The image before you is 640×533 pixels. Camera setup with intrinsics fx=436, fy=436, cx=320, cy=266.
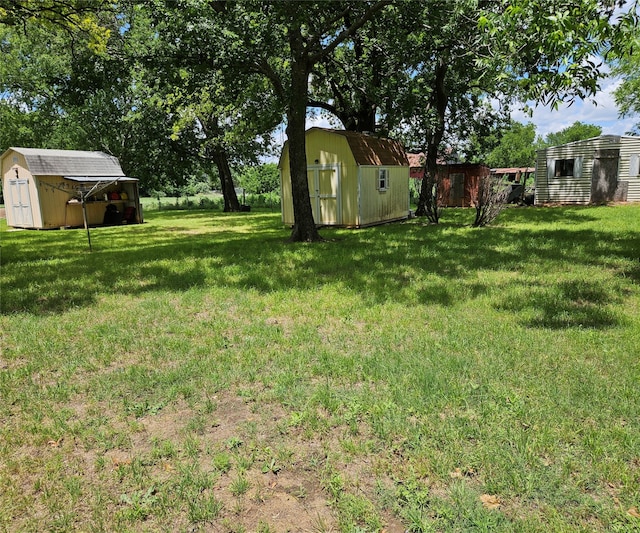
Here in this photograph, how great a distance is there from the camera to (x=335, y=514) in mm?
2293

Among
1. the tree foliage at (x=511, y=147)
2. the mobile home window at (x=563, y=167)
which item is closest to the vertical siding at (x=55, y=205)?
the mobile home window at (x=563, y=167)

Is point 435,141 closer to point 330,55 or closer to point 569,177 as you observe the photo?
point 330,55

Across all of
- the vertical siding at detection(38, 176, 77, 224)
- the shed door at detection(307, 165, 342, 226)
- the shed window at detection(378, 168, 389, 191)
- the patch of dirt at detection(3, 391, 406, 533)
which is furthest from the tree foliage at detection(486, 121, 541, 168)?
the patch of dirt at detection(3, 391, 406, 533)

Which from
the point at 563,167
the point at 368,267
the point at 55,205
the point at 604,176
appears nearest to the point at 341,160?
the point at 368,267

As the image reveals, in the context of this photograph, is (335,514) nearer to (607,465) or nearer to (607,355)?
(607,465)

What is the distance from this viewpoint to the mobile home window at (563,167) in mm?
23500

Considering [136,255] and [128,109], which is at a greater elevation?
[128,109]

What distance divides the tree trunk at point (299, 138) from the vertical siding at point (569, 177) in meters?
17.7

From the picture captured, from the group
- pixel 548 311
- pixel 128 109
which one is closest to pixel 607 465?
pixel 548 311

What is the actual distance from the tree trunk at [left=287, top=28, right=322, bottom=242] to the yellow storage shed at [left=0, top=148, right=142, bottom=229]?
32.7 ft

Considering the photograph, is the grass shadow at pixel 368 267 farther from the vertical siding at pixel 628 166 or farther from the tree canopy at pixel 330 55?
the vertical siding at pixel 628 166

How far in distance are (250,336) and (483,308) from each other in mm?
2992

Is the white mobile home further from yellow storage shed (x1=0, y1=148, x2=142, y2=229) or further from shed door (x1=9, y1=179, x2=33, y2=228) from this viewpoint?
shed door (x1=9, y1=179, x2=33, y2=228)

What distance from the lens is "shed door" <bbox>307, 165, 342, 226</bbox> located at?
15.6 metres
